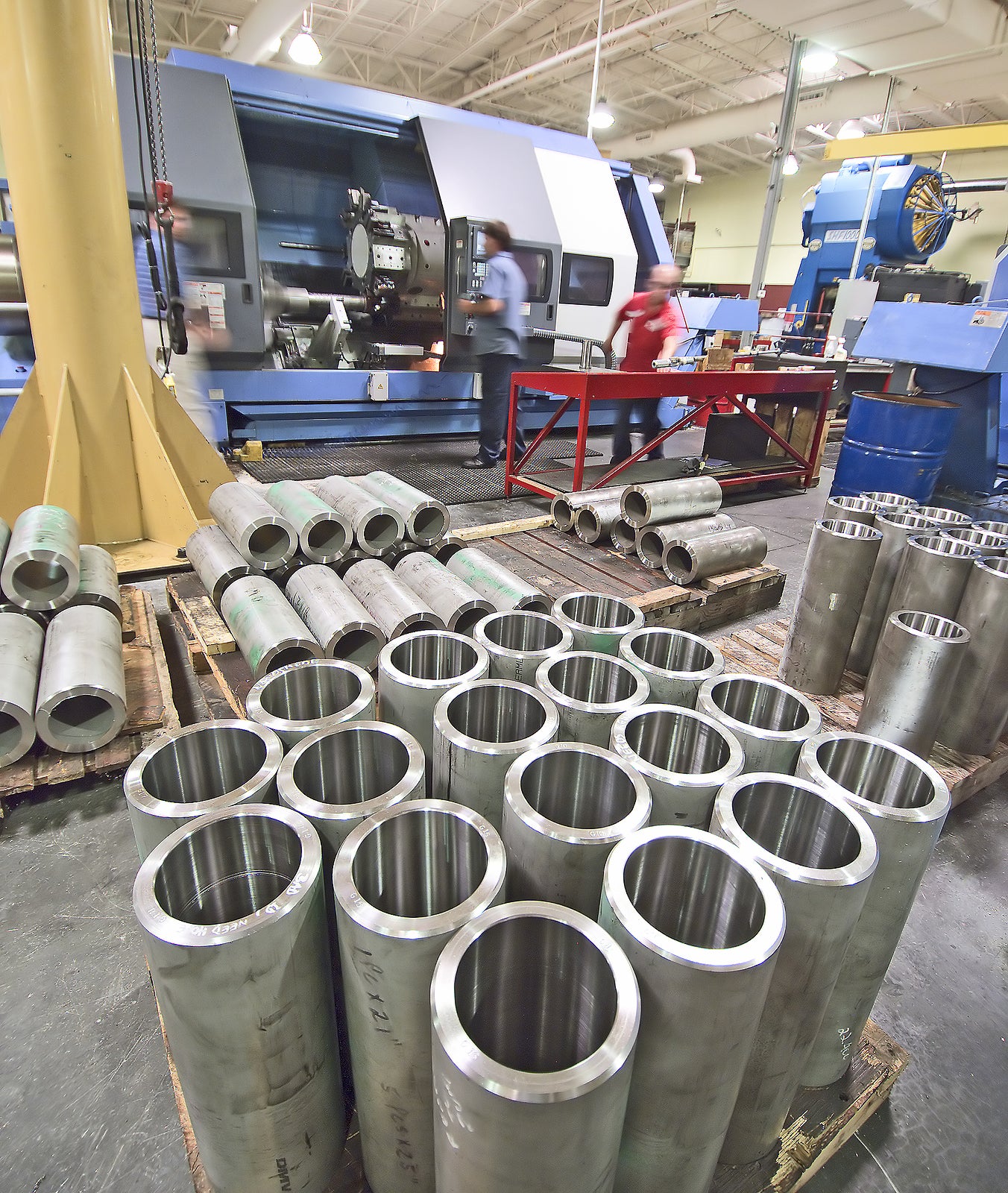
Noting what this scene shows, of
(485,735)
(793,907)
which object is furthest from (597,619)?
(793,907)

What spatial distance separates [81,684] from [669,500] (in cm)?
284

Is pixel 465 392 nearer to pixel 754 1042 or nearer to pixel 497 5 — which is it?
pixel 754 1042

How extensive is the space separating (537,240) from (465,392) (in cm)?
148

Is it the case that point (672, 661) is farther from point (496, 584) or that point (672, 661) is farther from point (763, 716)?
point (496, 584)

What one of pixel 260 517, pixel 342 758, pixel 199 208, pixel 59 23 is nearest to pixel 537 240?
pixel 199 208

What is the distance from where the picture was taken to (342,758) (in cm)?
136

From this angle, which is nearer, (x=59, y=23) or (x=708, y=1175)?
(x=708, y=1175)

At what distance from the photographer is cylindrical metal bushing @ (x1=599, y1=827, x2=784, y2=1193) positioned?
827 mm

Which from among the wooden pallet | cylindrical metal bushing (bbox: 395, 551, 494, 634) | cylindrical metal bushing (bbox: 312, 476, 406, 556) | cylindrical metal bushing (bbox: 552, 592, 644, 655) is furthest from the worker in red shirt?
A: cylindrical metal bushing (bbox: 552, 592, 644, 655)

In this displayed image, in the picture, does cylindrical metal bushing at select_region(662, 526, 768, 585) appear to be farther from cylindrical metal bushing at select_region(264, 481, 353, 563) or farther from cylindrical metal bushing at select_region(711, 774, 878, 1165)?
cylindrical metal bushing at select_region(711, 774, 878, 1165)

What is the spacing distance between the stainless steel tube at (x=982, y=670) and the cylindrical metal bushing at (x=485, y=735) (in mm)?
1687

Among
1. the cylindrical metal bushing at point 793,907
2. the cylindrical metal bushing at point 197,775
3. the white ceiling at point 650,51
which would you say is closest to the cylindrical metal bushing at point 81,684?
the cylindrical metal bushing at point 197,775

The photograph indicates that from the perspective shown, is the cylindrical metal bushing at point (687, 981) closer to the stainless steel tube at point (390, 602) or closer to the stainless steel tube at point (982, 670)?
the stainless steel tube at point (390, 602)

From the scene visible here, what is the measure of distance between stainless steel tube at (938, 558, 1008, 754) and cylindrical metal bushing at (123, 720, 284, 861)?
2219mm
